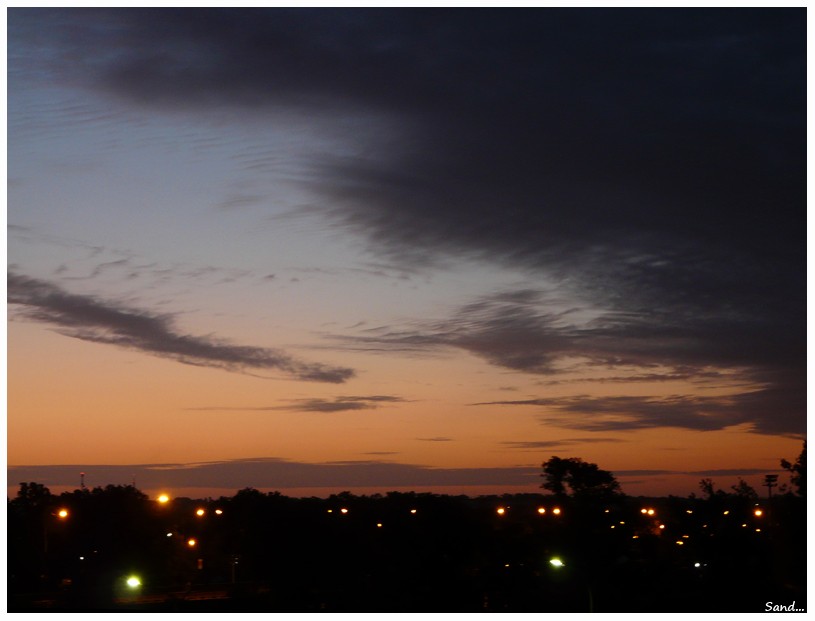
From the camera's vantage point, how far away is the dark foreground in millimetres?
49875

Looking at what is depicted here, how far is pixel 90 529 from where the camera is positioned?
255ft

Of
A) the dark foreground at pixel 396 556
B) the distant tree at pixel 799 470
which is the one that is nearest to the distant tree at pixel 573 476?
the dark foreground at pixel 396 556

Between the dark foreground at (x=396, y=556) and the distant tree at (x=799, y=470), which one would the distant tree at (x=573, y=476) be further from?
the distant tree at (x=799, y=470)

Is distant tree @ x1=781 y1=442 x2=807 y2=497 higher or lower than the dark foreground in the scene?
higher

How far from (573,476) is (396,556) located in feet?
147

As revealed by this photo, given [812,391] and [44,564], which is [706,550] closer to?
[44,564]

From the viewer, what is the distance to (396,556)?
7019 cm

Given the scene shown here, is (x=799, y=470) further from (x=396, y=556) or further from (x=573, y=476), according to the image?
(x=573, y=476)

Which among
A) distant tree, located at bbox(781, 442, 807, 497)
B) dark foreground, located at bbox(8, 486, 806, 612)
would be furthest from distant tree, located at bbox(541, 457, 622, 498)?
distant tree, located at bbox(781, 442, 807, 497)

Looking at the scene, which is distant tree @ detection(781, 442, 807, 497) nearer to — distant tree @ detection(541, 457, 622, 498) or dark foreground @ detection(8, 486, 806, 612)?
dark foreground @ detection(8, 486, 806, 612)

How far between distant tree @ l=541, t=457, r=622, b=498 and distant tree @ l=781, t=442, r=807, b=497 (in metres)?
55.6

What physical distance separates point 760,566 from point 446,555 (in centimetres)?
2193
